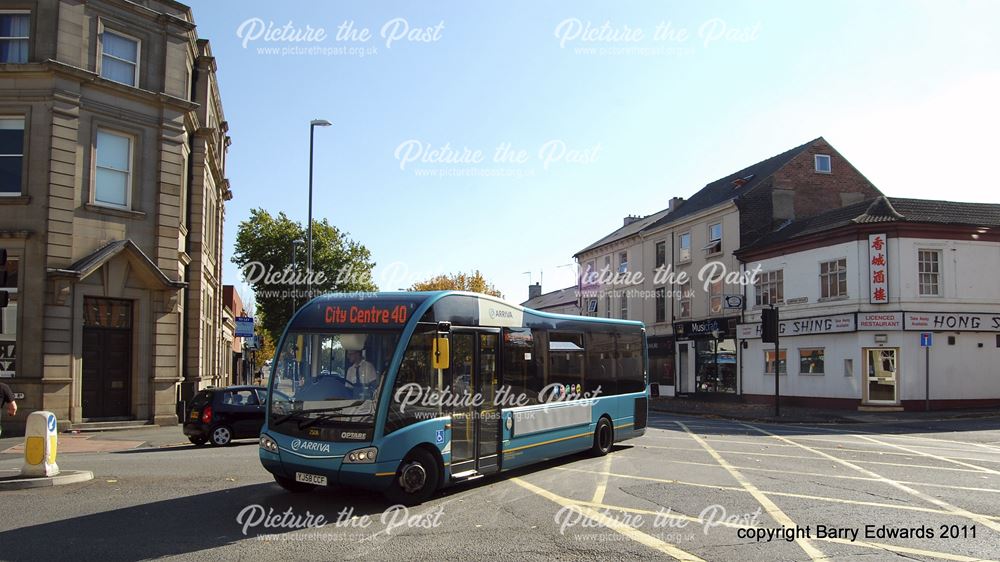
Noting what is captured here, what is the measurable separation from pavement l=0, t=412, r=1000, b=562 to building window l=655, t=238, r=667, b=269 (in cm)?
2858

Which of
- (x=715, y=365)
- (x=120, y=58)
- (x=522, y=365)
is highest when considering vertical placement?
(x=120, y=58)

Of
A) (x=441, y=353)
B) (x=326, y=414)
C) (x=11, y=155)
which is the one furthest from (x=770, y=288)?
(x=11, y=155)

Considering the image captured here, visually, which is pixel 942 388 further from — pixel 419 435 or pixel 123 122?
pixel 123 122

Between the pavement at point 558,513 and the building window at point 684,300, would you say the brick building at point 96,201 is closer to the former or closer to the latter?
the pavement at point 558,513

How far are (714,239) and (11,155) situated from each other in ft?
98.0

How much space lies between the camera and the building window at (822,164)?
37.7m

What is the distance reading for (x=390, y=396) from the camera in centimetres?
922

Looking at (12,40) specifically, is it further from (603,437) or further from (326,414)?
(603,437)

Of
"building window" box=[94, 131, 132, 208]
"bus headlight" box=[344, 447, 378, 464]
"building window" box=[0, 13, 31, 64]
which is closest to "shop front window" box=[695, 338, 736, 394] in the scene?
"building window" box=[94, 131, 132, 208]

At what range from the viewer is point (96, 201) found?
21594mm

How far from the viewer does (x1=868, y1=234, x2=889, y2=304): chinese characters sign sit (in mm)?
27391

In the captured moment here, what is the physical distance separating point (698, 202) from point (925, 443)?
88.7ft

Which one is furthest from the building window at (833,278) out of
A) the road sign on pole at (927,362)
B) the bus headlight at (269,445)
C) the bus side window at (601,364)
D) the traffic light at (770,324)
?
the bus headlight at (269,445)

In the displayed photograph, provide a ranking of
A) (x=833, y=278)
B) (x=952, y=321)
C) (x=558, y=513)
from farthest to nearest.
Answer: (x=833, y=278) < (x=952, y=321) < (x=558, y=513)
